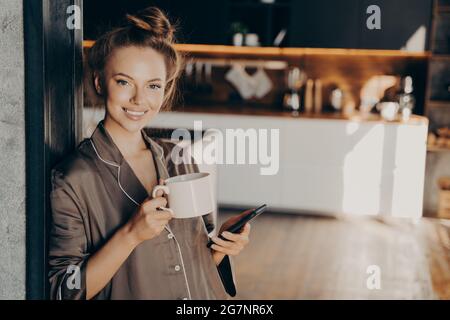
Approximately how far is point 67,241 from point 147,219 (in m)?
0.19

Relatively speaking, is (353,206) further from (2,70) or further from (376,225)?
(2,70)

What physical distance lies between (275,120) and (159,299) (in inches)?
90.0

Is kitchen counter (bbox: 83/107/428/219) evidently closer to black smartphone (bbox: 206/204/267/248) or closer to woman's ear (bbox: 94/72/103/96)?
black smartphone (bbox: 206/204/267/248)

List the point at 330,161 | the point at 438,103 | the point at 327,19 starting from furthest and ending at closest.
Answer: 1. the point at 438,103
2. the point at 330,161
3. the point at 327,19

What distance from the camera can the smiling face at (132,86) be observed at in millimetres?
1328

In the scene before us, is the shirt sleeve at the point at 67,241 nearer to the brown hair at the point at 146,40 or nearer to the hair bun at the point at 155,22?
the brown hair at the point at 146,40

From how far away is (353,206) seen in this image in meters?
3.69

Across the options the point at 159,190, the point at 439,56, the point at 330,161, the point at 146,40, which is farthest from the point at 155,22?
the point at 439,56

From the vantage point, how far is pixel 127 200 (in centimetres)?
136

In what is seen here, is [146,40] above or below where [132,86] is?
above

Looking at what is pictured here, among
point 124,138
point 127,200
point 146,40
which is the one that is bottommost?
point 127,200

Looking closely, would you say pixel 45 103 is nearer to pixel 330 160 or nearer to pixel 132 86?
pixel 132 86

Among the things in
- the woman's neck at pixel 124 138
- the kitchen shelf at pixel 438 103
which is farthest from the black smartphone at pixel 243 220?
the kitchen shelf at pixel 438 103

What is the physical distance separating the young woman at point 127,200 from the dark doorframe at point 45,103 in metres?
0.04
